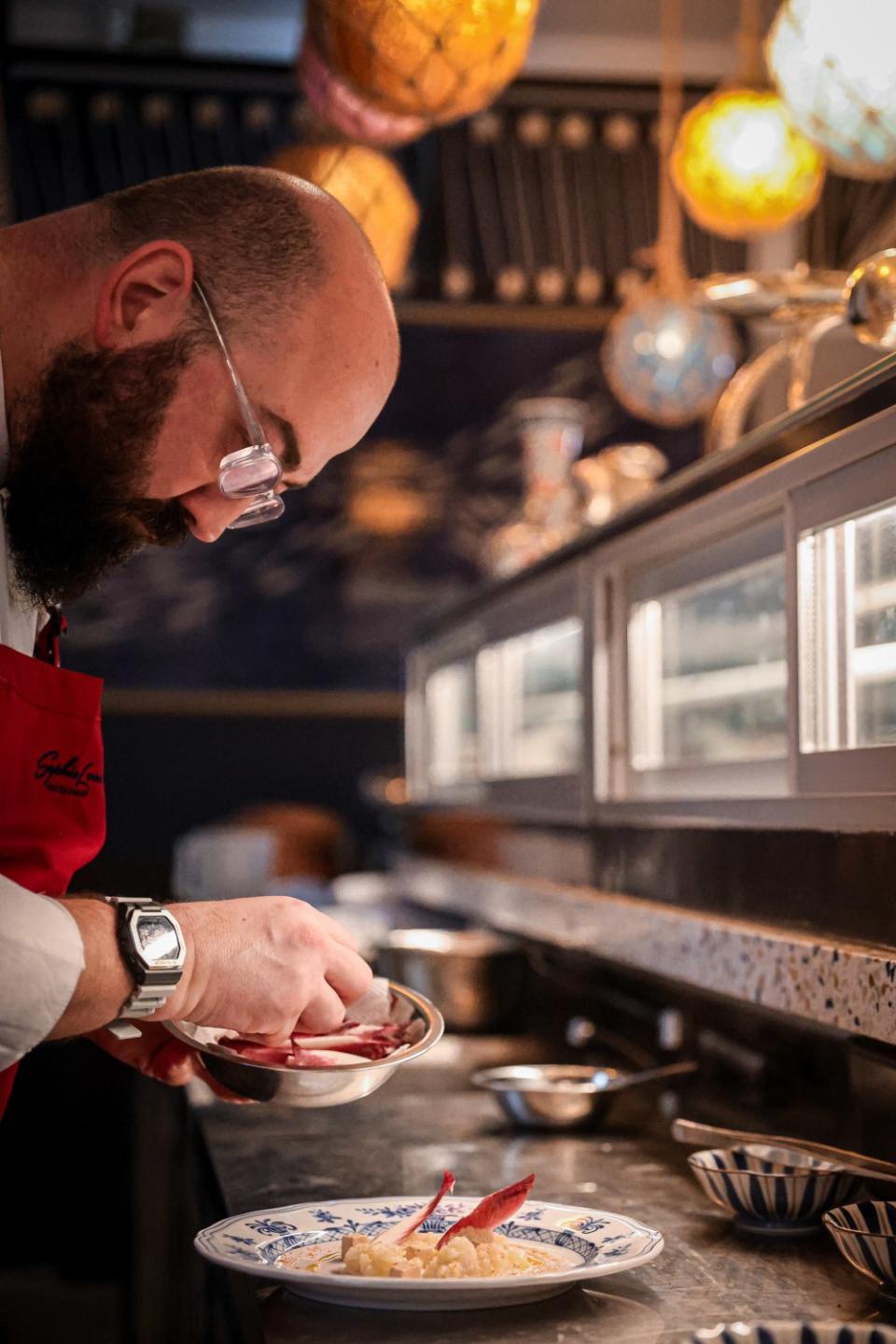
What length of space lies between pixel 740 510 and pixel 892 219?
2701mm

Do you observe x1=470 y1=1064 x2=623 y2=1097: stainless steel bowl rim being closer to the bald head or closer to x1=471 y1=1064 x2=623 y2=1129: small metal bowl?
x1=471 y1=1064 x2=623 y2=1129: small metal bowl

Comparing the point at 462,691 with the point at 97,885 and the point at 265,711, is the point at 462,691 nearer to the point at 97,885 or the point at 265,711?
the point at 97,885

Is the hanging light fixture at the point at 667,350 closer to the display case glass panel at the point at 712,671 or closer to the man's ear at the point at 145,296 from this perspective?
the display case glass panel at the point at 712,671

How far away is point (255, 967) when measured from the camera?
4.07 feet

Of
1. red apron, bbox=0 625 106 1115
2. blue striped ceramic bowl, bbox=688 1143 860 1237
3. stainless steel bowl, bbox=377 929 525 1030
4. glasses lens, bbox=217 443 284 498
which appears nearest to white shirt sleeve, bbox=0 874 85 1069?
red apron, bbox=0 625 106 1115

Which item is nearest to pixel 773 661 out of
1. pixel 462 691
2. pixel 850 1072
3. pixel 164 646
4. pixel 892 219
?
pixel 850 1072

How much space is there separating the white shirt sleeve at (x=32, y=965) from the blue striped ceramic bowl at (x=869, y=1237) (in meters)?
0.61

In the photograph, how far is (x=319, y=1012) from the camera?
51.0 inches

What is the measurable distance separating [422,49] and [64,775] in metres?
1.19

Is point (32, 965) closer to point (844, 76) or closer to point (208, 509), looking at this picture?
point (208, 509)

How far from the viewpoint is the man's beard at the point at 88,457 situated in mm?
1343

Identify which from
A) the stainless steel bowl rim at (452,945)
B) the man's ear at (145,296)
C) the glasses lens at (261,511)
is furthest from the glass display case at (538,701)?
the man's ear at (145,296)

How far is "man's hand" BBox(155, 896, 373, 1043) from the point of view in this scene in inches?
48.1

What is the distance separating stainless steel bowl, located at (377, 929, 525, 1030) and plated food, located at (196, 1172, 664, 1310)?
1.19m
